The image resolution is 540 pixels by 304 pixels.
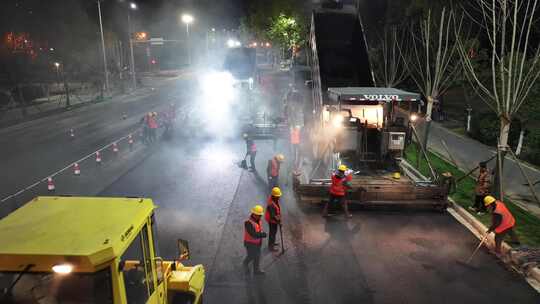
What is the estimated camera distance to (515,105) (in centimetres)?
1103

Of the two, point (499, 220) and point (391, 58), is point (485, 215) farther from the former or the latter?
point (391, 58)

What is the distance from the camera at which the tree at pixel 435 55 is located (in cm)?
1648

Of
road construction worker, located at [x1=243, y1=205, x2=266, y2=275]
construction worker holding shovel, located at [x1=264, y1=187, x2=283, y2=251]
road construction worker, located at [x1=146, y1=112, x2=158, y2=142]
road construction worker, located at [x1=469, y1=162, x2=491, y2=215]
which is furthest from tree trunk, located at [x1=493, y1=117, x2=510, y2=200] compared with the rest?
road construction worker, located at [x1=146, y1=112, x2=158, y2=142]

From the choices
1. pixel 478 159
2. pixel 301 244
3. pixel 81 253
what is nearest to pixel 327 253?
pixel 301 244

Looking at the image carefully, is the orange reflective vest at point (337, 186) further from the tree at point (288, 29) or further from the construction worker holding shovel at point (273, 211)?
the tree at point (288, 29)

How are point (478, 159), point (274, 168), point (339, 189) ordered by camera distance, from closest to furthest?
1. point (339, 189)
2. point (274, 168)
3. point (478, 159)

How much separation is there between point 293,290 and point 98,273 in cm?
498

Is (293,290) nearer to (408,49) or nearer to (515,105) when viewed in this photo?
(515,105)

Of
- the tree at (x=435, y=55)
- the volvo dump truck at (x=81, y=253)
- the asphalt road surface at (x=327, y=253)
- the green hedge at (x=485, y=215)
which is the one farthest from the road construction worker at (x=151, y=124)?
the volvo dump truck at (x=81, y=253)

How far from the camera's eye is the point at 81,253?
3604 mm

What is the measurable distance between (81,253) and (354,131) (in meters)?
10.7

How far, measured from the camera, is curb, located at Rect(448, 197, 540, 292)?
838 cm

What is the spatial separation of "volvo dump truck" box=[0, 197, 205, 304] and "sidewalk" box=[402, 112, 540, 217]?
11.0 metres

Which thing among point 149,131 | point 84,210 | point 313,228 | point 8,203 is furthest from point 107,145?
point 84,210
